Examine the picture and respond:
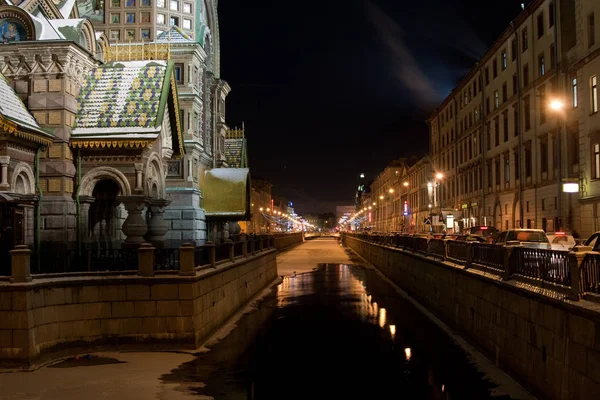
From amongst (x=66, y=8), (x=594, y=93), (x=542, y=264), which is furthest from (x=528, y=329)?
(x=594, y=93)

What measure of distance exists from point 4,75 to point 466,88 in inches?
2210

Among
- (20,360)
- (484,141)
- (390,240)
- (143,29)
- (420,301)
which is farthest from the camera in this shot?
Answer: (484,141)

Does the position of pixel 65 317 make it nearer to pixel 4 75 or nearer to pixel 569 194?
pixel 4 75

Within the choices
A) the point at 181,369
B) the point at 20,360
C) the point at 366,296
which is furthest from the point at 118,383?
the point at 366,296

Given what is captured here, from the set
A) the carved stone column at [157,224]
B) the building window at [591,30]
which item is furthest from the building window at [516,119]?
the carved stone column at [157,224]

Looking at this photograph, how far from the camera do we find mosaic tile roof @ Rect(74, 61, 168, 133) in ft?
70.9

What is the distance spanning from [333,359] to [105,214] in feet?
38.0

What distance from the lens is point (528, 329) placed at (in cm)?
1286

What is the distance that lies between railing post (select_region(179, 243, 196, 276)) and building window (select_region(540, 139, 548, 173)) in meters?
33.1

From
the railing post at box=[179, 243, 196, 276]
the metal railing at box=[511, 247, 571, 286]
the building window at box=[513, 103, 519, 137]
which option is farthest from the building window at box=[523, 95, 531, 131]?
the railing post at box=[179, 243, 196, 276]

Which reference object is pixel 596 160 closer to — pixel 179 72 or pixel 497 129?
pixel 179 72

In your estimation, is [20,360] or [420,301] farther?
[420,301]

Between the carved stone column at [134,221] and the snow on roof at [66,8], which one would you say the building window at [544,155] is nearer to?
the snow on roof at [66,8]

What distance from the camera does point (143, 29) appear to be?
38.5 m
